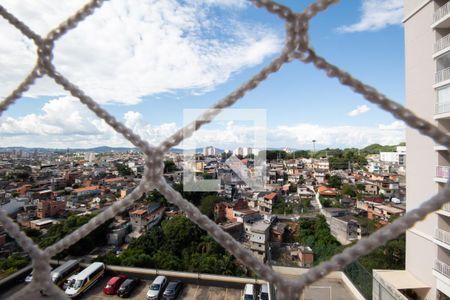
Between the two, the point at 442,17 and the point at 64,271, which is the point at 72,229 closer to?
the point at 64,271

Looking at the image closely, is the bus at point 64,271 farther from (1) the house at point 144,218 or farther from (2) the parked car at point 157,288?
(1) the house at point 144,218

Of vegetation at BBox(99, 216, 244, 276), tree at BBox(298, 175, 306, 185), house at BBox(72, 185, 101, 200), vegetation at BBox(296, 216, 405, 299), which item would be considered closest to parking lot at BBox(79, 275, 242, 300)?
vegetation at BBox(99, 216, 244, 276)

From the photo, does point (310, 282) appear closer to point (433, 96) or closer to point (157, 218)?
point (433, 96)

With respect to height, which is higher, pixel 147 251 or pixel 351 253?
pixel 351 253

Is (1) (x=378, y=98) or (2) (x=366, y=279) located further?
(2) (x=366, y=279)

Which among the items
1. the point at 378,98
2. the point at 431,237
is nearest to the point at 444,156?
the point at 431,237

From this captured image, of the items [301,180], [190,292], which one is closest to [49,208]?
[190,292]

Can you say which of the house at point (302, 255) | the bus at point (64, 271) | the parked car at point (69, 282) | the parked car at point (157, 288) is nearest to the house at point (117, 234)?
the bus at point (64, 271)
